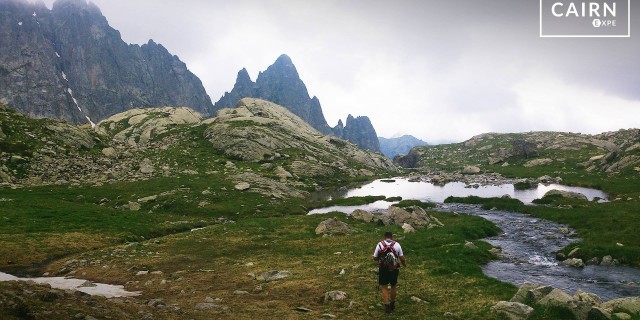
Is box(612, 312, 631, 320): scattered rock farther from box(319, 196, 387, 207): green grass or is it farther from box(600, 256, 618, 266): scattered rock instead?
box(319, 196, 387, 207): green grass

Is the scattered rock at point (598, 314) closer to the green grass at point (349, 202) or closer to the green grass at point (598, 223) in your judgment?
the green grass at point (598, 223)

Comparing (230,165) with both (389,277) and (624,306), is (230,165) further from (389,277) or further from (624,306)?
(624,306)

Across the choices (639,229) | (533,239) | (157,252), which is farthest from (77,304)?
(639,229)

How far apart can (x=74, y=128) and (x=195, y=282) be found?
90736 mm

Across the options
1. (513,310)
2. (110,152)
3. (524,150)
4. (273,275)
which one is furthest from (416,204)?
(524,150)

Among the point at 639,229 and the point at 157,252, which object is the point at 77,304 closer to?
the point at 157,252

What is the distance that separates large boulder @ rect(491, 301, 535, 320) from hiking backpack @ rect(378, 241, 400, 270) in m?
5.03

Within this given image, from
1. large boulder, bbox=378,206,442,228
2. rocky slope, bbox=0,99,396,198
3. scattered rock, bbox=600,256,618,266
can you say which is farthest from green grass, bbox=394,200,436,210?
scattered rock, bbox=600,256,618,266

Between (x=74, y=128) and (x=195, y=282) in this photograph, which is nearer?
(x=195, y=282)

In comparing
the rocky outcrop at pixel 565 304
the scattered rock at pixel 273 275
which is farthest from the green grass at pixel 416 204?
the rocky outcrop at pixel 565 304

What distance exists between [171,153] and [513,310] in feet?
373

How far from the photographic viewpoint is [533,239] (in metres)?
40.3

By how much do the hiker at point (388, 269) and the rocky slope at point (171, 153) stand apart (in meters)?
58.8

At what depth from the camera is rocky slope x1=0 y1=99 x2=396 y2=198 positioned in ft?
246
